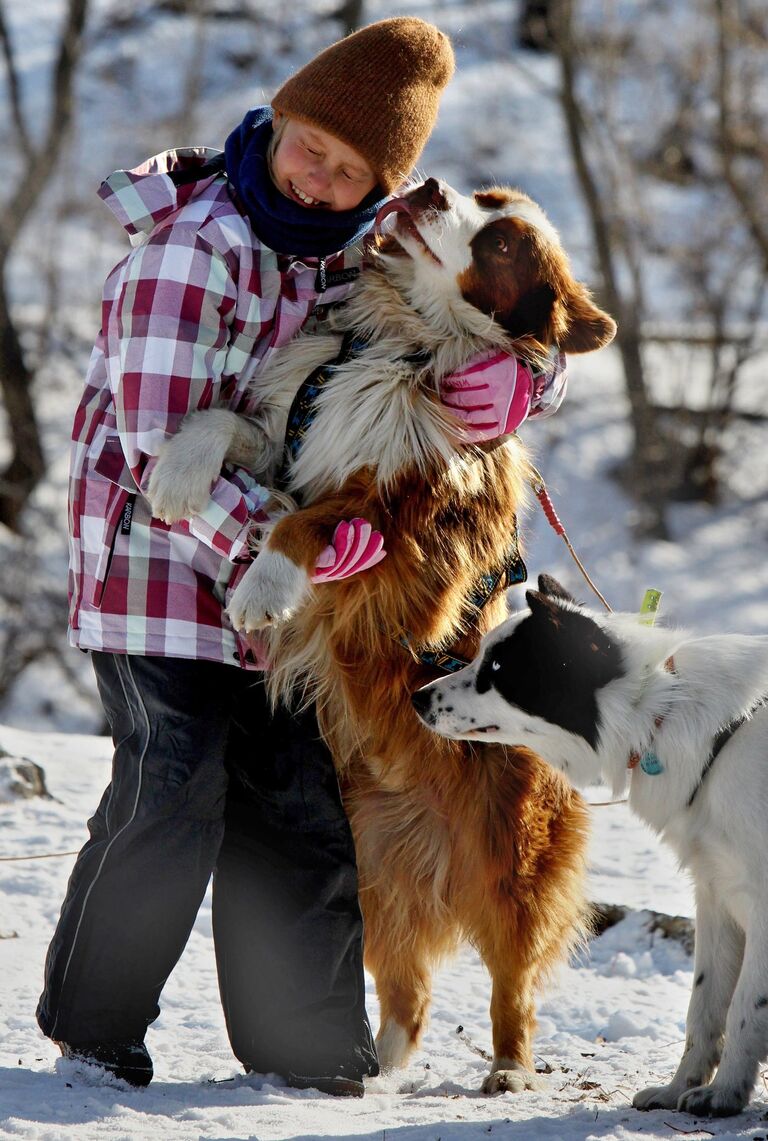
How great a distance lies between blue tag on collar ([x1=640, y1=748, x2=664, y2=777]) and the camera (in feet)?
9.32

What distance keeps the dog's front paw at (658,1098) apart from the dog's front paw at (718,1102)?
0.35 feet

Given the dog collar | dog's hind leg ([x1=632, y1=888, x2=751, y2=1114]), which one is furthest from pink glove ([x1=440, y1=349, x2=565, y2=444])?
dog's hind leg ([x1=632, y1=888, x2=751, y2=1114])

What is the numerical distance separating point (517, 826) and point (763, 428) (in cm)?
1116

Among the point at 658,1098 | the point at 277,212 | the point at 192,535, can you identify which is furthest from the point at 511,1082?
the point at 277,212

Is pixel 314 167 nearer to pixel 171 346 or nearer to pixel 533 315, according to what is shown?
pixel 171 346

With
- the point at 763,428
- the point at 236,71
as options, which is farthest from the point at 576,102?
the point at 236,71

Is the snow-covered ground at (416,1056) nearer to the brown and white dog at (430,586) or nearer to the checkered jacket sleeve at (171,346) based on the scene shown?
the brown and white dog at (430,586)

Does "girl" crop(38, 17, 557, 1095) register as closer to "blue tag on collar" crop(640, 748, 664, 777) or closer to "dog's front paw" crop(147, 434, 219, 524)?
"dog's front paw" crop(147, 434, 219, 524)

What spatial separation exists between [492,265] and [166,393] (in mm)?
915

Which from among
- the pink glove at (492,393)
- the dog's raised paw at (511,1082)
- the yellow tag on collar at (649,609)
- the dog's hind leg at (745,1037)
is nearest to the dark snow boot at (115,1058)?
the dog's raised paw at (511,1082)

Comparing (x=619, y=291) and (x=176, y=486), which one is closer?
(x=176, y=486)

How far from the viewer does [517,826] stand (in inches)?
126

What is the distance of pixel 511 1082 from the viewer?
10.1 feet

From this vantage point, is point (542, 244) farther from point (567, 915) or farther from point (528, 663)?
point (567, 915)
